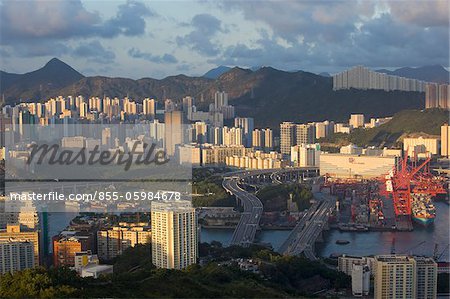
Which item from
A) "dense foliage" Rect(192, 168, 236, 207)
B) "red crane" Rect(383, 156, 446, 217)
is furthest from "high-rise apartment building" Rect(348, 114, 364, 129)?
"dense foliage" Rect(192, 168, 236, 207)

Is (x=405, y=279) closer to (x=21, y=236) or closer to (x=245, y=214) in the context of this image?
(x=21, y=236)

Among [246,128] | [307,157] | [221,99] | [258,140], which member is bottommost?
[307,157]

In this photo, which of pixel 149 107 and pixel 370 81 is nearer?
pixel 149 107

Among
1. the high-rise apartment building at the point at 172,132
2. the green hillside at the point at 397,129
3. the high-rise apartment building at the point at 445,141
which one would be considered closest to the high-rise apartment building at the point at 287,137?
the green hillside at the point at 397,129

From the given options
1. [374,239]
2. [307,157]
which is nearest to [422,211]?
[374,239]

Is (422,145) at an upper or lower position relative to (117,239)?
upper

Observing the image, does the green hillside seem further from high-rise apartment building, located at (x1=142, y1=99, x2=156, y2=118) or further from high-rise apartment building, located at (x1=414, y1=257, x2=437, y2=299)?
high-rise apartment building, located at (x1=414, y1=257, x2=437, y2=299)

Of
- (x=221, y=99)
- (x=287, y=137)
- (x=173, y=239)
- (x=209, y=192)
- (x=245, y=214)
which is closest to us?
(x=173, y=239)
